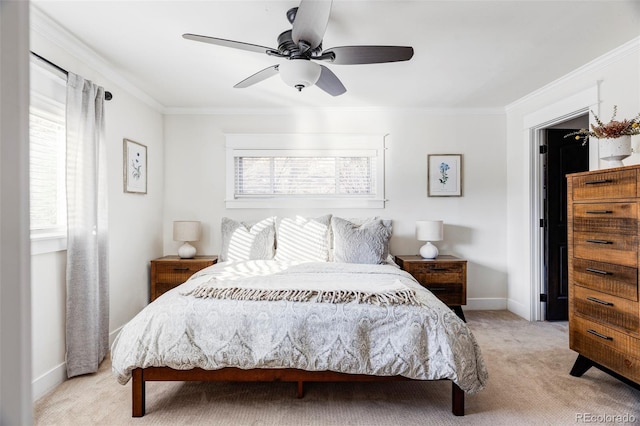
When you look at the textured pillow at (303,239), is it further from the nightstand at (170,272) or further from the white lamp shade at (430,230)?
the white lamp shade at (430,230)

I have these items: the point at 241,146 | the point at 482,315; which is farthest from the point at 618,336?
the point at 241,146

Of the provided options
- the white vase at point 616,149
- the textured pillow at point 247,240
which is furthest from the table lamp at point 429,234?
the white vase at point 616,149

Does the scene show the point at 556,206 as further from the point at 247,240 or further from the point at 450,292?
the point at 247,240

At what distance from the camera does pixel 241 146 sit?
435 cm

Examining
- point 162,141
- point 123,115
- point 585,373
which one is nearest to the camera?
point 585,373

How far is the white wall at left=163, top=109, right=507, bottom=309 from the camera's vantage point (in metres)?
4.37

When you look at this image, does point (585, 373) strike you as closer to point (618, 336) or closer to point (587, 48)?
point (618, 336)

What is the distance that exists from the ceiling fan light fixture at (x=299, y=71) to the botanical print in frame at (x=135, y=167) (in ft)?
6.66

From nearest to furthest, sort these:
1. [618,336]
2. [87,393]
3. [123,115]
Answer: [618,336]
[87,393]
[123,115]

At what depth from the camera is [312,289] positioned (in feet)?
7.65

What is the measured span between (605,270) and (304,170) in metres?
2.95

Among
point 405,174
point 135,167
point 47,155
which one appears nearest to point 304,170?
point 405,174

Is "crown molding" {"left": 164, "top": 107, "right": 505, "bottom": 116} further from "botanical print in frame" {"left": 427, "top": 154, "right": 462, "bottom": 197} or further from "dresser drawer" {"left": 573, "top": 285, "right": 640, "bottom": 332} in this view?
"dresser drawer" {"left": 573, "top": 285, "right": 640, "bottom": 332}

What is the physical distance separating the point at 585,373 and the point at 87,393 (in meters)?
3.43
